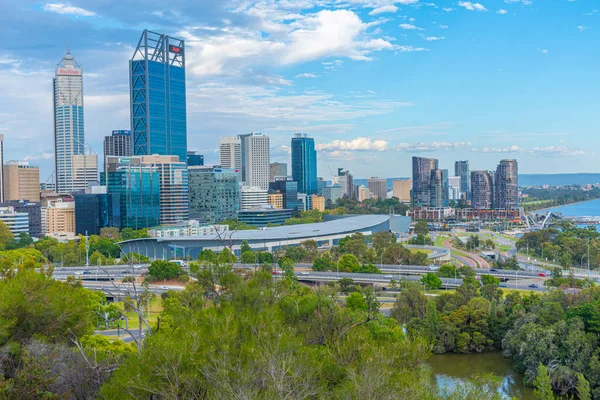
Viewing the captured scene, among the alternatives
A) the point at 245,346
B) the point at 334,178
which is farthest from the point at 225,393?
the point at 334,178

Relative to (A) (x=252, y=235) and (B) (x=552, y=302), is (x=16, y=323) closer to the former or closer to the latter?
(B) (x=552, y=302)

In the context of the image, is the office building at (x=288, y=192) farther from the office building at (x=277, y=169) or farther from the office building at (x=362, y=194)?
the office building at (x=362, y=194)

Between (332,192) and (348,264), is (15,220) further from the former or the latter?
(332,192)

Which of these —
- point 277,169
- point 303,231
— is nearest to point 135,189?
point 303,231

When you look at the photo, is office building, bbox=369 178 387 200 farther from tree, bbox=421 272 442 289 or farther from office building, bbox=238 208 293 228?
tree, bbox=421 272 442 289

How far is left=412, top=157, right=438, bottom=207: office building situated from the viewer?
294ft

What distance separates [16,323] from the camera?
1091 cm

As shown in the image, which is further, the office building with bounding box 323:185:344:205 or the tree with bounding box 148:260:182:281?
the office building with bounding box 323:185:344:205

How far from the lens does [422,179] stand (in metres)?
97.2

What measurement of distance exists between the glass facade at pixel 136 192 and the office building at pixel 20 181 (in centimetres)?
2604

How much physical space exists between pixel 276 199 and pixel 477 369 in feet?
207

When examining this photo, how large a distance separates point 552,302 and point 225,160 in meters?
92.1

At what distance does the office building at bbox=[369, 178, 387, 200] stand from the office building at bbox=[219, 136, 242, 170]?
36.4 metres

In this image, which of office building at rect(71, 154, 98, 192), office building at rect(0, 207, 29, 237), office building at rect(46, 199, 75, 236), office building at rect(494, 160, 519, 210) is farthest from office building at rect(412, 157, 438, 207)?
office building at rect(0, 207, 29, 237)
